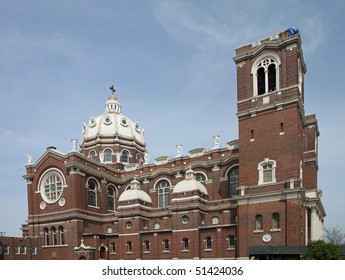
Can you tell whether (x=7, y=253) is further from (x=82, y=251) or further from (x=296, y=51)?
(x=296, y=51)

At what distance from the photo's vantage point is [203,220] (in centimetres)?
4438

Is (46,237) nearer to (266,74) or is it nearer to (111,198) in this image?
(111,198)

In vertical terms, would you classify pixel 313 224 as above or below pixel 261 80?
below

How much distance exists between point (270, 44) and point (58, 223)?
117 feet

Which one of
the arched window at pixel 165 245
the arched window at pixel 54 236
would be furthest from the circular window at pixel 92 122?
the arched window at pixel 165 245

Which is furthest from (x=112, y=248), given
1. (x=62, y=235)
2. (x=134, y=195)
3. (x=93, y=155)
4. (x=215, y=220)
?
(x=93, y=155)

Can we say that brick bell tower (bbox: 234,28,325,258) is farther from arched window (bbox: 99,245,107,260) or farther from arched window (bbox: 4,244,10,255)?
arched window (bbox: 4,244,10,255)

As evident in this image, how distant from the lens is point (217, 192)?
47344mm

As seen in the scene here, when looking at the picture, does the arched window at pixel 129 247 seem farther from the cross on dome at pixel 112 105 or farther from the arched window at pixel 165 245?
the cross on dome at pixel 112 105

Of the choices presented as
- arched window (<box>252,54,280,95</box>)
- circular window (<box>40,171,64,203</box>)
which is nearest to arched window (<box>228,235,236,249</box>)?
arched window (<box>252,54,280,95</box>)

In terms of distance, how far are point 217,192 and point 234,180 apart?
2874 mm

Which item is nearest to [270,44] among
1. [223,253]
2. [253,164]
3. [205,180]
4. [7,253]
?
[253,164]

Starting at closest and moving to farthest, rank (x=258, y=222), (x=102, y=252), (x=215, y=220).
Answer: (x=258, y=222) → (x=215, y=220) → (x=102, y=252)

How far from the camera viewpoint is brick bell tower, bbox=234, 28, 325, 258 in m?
34.9
